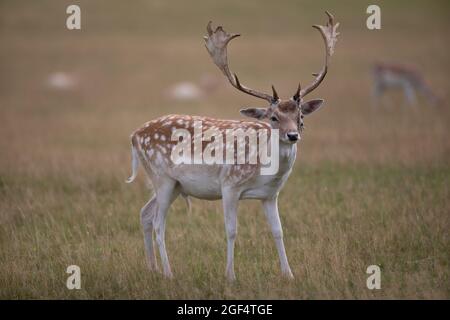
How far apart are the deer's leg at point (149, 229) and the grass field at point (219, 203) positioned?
0.65ft

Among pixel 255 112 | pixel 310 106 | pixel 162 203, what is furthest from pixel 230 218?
pixel 310 106

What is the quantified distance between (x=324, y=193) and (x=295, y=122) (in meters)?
3.59

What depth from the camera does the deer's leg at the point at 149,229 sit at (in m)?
7.55

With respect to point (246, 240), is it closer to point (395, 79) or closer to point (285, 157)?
point (285, 157)

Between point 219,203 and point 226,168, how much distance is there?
10.6 ft

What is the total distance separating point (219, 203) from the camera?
10.2 m

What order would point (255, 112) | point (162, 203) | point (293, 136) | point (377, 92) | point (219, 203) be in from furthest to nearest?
1. point (377, 92)
2. point (219, 203)
3. point (162, 203)
4. point (255, 112)
5. point (293, 136)

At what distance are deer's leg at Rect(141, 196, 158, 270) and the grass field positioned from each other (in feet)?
0.65

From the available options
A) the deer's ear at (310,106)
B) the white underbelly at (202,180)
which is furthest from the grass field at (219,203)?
the deer's ear at (310,106)

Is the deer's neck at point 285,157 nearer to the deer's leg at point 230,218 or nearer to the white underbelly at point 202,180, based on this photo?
the deer's leg at point 230,218

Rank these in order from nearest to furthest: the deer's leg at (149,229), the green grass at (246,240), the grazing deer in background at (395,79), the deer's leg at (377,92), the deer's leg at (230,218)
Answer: the green grass at (246,240) < the deer's leg at (230,218) < the deer's leg at (149,229) < the deer's leg at (377,92) < the grazing deer in background at (395,79)

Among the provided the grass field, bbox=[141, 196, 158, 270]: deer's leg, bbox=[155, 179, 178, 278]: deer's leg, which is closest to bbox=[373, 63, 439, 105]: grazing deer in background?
the grass field

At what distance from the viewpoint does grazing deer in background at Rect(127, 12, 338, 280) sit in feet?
22.5

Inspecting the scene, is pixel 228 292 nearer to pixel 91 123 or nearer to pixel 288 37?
pixel 91 123
